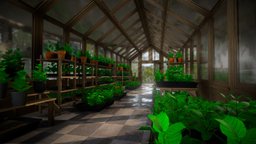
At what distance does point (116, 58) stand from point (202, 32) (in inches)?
326

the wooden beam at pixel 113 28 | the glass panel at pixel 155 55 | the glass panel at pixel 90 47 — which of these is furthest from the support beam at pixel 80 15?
the glass panel at pixel 155 55

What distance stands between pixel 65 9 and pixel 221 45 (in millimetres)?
4275

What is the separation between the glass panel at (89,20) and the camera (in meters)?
5.57

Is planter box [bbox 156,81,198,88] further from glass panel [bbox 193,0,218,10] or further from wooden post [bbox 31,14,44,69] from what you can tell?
wooden post [bbox 31,14,44,69]

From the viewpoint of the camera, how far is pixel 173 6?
453 centimetres

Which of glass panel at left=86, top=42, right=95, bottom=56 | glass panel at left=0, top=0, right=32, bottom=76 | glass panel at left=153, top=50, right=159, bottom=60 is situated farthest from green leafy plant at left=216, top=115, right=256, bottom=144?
glass panel at left=153, top=50, right=159, bottom=60

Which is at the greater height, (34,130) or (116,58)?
(116,58)

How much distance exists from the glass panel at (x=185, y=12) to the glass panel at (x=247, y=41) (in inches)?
76.9

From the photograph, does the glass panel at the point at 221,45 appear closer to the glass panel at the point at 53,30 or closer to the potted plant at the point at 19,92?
the potted plant at the point at 19,92

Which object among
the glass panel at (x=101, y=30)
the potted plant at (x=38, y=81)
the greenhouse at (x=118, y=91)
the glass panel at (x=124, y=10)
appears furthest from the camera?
the glass panel at (x=101, y=30)

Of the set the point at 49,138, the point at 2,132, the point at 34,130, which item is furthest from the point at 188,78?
the point at 2,132

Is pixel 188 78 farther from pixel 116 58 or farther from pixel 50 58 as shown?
pixel 116 58

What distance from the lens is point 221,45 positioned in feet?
9.98

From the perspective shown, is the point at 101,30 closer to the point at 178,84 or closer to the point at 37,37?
the point at 37,37
